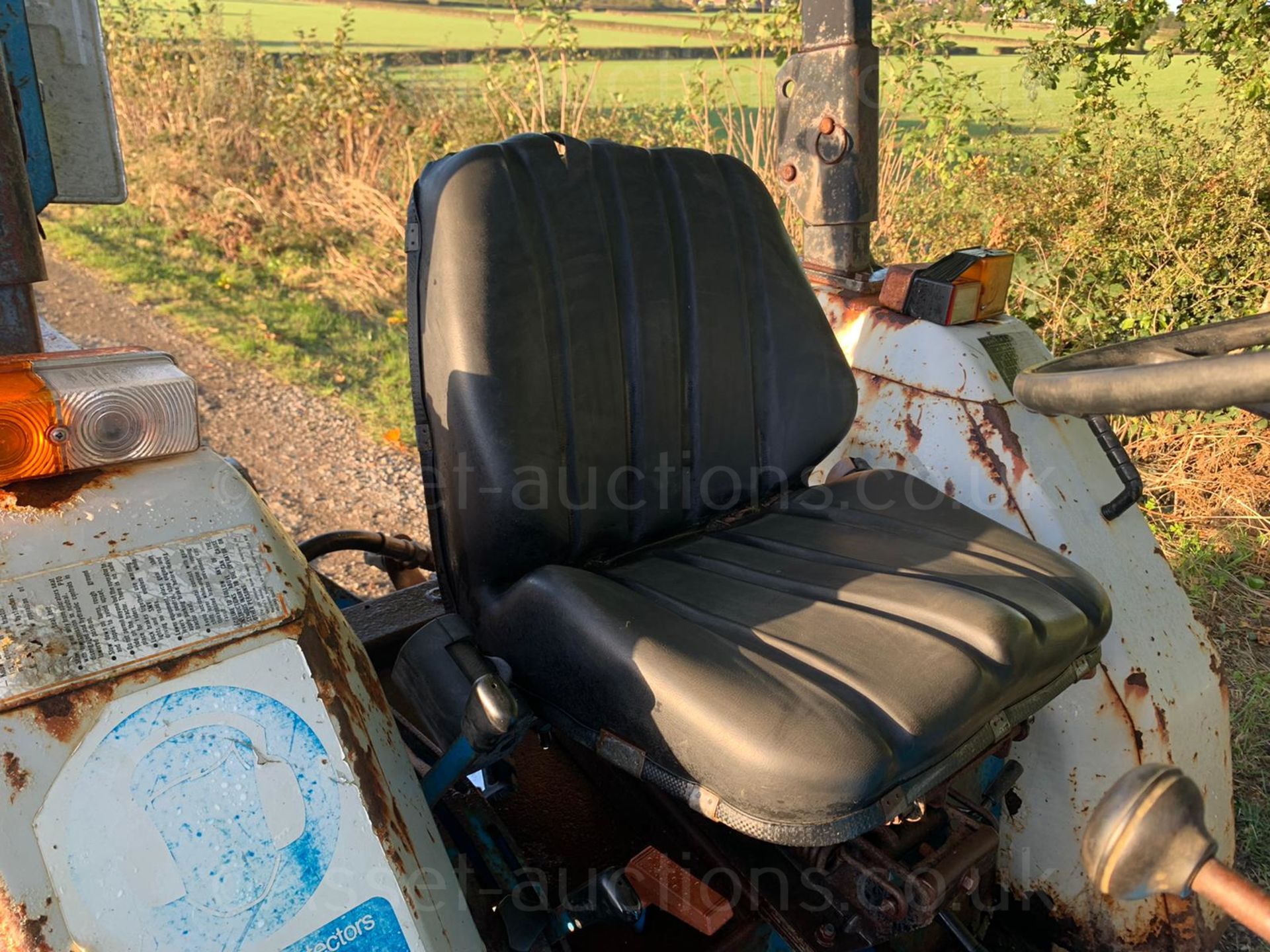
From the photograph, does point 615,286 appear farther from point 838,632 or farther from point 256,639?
point 256,639

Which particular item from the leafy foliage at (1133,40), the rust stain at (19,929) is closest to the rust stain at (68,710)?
the rust stain at (19,929)

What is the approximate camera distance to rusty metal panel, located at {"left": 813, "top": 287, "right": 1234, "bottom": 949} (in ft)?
4.46

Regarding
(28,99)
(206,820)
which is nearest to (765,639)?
(206,820)

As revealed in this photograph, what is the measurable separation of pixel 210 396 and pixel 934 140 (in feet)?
9.87

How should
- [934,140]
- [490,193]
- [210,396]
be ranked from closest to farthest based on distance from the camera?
1. [490,193]
2. [210,396]
3. [934,140]

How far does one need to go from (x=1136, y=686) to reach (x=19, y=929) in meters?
1.29

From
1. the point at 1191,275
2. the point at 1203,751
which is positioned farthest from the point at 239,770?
the point at 1191,275

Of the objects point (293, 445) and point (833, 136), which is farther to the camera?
point (293, 445)

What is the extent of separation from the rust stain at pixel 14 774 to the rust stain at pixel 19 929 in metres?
0.06

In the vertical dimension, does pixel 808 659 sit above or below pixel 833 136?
below

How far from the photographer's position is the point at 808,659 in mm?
1069

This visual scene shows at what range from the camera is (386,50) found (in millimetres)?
7484

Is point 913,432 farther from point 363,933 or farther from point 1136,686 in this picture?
point 363,933

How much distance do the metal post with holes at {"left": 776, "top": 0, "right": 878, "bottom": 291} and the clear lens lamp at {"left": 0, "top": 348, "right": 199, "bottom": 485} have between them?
1.18 m
